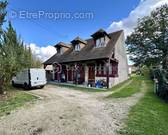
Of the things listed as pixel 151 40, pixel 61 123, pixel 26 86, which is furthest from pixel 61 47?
pixel 61 123

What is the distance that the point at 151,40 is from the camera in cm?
2705

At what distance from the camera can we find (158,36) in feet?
86.9

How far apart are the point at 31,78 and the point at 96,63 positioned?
26.7ft

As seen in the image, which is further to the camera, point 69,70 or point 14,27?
point 69,70

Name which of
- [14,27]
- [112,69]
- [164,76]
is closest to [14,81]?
[14,27]

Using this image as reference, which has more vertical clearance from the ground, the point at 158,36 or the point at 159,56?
the point at 158,36

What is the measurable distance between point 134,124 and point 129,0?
A: 510 inches

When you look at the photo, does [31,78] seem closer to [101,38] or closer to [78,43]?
[101,38]

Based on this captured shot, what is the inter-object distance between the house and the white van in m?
5.91

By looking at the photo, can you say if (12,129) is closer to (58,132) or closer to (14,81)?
(58,132)

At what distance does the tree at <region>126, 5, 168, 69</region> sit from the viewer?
25828mm

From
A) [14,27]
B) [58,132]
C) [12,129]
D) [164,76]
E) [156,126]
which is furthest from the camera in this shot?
[14,27]

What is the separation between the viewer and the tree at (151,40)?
25828mm

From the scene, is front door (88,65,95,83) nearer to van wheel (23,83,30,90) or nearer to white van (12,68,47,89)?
white van (12,68,47,89)
